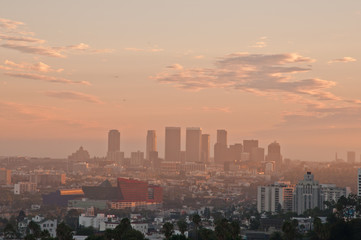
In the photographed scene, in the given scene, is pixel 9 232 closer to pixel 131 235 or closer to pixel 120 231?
pixel 131 235

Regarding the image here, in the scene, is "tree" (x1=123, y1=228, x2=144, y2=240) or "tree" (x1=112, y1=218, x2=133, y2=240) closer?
"tree" (x1=112, y1=218, x2=133, y2=240)

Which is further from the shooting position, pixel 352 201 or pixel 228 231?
pixel 352 201

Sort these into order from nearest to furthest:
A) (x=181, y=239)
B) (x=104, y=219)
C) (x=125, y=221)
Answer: (x=181, y=239) < (x=125, y=221) < (x=104, y=219)

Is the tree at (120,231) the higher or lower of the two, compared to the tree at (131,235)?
higher

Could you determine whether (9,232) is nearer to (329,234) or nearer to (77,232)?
(77,232)

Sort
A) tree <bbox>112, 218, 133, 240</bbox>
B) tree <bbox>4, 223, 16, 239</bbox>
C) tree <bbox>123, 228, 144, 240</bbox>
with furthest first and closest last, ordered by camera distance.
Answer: tree <bbox>4, 223, 16, 239</bbox>, tree <bbox>123, 228, 144, 240</bbox>, tree <bbox>112, 218, 133, 240</bbox>

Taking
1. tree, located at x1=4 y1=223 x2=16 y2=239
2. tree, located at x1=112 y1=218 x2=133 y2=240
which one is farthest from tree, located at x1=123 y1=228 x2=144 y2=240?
tree, located at x1=4 y1=223 x2=16 y2=239

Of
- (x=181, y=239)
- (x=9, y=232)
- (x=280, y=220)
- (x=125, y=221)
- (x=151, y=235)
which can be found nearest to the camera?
(x=181, y=239)

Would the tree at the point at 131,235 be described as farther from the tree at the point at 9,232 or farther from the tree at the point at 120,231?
the tree at the point at 9,232

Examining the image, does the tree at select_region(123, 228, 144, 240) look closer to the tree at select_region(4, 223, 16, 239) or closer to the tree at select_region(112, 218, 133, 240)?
the tree at select_region(112, 218, 133, 240)

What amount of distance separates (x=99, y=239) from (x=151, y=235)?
124 feet

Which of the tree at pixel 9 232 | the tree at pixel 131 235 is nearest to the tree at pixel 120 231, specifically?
the tree at pixel 131 235

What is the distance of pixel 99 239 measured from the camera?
10919 cm

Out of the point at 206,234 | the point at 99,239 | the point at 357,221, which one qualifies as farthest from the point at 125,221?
the point at 357,221
